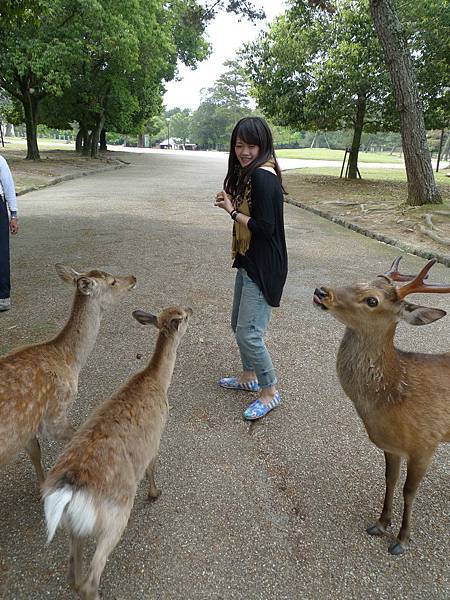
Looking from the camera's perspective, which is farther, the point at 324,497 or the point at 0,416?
the point at 324,497

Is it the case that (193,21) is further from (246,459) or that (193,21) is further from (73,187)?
(246,459)

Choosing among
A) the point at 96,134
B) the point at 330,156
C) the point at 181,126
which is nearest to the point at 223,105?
the point at 181,126

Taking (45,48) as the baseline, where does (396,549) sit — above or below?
below

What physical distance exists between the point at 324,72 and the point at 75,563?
1924 cm

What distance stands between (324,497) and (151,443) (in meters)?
1.04

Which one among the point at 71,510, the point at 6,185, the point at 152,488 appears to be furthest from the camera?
the point at 6,185

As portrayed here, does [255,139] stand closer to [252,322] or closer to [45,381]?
[252,322]

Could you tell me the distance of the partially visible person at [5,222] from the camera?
471 cm

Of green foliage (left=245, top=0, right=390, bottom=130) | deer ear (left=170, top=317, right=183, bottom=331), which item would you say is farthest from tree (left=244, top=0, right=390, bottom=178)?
deer ear (left=170, top=317, right=183, bottom=331)

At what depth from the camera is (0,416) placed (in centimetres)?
215

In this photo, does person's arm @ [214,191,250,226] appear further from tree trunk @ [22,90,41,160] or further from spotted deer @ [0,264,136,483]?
tree trunk @ [22,90,41,160]

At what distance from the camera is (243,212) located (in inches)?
116

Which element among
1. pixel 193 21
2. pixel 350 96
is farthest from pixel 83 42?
pixel 350 96

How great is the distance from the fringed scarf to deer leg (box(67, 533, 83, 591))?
6.20 ft
